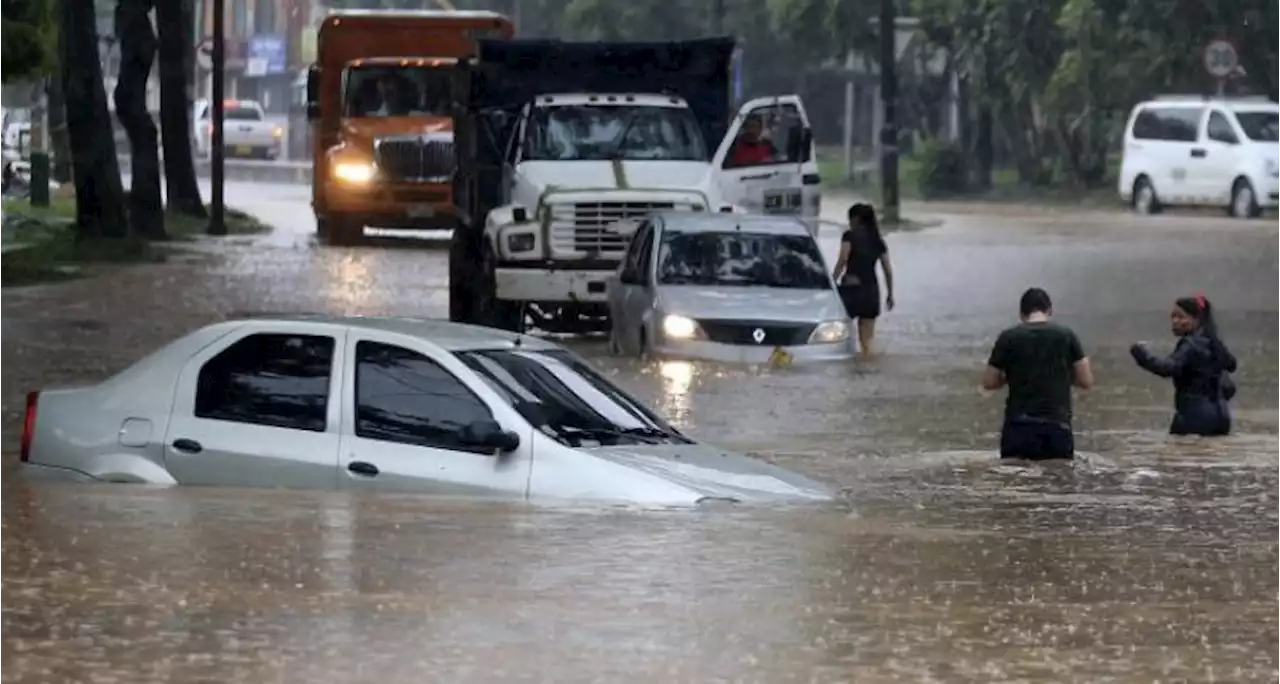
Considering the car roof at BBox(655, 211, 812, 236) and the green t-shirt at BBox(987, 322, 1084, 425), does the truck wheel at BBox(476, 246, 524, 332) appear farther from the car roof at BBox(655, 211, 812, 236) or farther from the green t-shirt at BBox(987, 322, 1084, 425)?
the green t-shirt at BBox(987, 322, 1084, 425)

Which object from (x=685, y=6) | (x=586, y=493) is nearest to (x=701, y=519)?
(x=586, y=493)

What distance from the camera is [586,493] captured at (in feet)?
41.8

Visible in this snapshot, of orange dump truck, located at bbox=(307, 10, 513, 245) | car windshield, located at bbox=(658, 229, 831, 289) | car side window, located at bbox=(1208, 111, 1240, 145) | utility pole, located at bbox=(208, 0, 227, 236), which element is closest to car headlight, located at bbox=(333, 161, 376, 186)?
orange dump truck, located at bbox=(307, 10, 513, 245)

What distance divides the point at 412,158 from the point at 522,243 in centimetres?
1547

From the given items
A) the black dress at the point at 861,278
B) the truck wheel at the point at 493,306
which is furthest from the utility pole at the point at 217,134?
the black dress at the point at 861,278

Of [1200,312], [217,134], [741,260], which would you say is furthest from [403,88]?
[1200,312]

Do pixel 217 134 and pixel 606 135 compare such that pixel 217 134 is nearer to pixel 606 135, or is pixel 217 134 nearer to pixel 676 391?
pixel 606 135

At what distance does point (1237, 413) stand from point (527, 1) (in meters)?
64.7

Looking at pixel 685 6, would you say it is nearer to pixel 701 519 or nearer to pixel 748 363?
pixel 748 363

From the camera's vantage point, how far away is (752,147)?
29.0 m

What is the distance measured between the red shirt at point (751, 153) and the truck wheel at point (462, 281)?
2713 millimetres

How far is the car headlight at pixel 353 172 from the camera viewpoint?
4234 cm

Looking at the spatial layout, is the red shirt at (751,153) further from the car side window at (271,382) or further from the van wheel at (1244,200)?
the van wheel at (1244,200)

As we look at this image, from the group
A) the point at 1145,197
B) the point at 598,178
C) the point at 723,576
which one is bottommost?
the point at 1145,197
